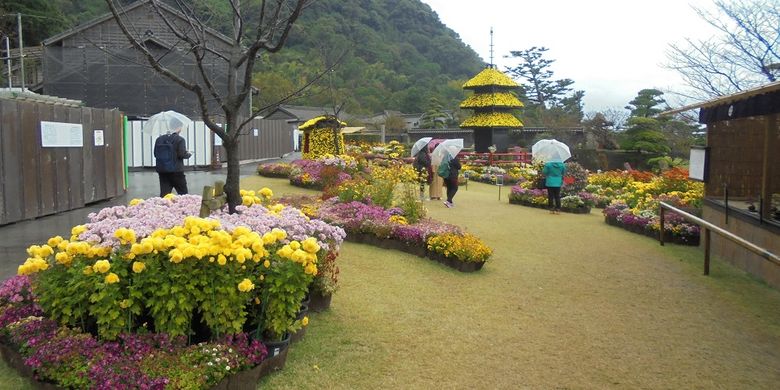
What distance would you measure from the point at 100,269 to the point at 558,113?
5817 cm

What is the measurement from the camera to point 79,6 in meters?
41.0

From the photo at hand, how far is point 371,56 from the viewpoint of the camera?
75750 mm

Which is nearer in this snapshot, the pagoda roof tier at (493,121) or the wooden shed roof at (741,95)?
the wooden shed roof at (741,95)

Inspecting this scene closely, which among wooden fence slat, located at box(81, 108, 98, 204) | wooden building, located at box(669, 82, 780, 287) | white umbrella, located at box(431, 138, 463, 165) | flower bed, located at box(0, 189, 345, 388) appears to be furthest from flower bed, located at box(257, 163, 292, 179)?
flower bed, located at box(0, 189, 345, 388)

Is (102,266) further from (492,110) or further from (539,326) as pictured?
(492,110)

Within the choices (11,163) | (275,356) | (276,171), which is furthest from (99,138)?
(275,356)

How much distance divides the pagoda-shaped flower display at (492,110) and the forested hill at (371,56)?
9249mm

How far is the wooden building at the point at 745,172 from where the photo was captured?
8.55m

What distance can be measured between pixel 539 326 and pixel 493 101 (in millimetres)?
38926

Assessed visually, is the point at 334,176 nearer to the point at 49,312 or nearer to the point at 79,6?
the point at 49,312

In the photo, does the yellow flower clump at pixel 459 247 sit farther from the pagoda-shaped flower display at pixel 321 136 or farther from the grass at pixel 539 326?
the pagoda-shaped flower display at pixel 321 136

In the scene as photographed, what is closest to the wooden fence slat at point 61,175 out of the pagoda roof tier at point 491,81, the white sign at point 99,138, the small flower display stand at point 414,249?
the white sign at point 99,138

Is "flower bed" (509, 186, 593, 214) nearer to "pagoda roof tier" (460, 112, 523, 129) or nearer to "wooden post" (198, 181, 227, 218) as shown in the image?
"wooden post" (198, 181, 227, 218)

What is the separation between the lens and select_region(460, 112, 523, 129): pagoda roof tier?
43781 millimetres
